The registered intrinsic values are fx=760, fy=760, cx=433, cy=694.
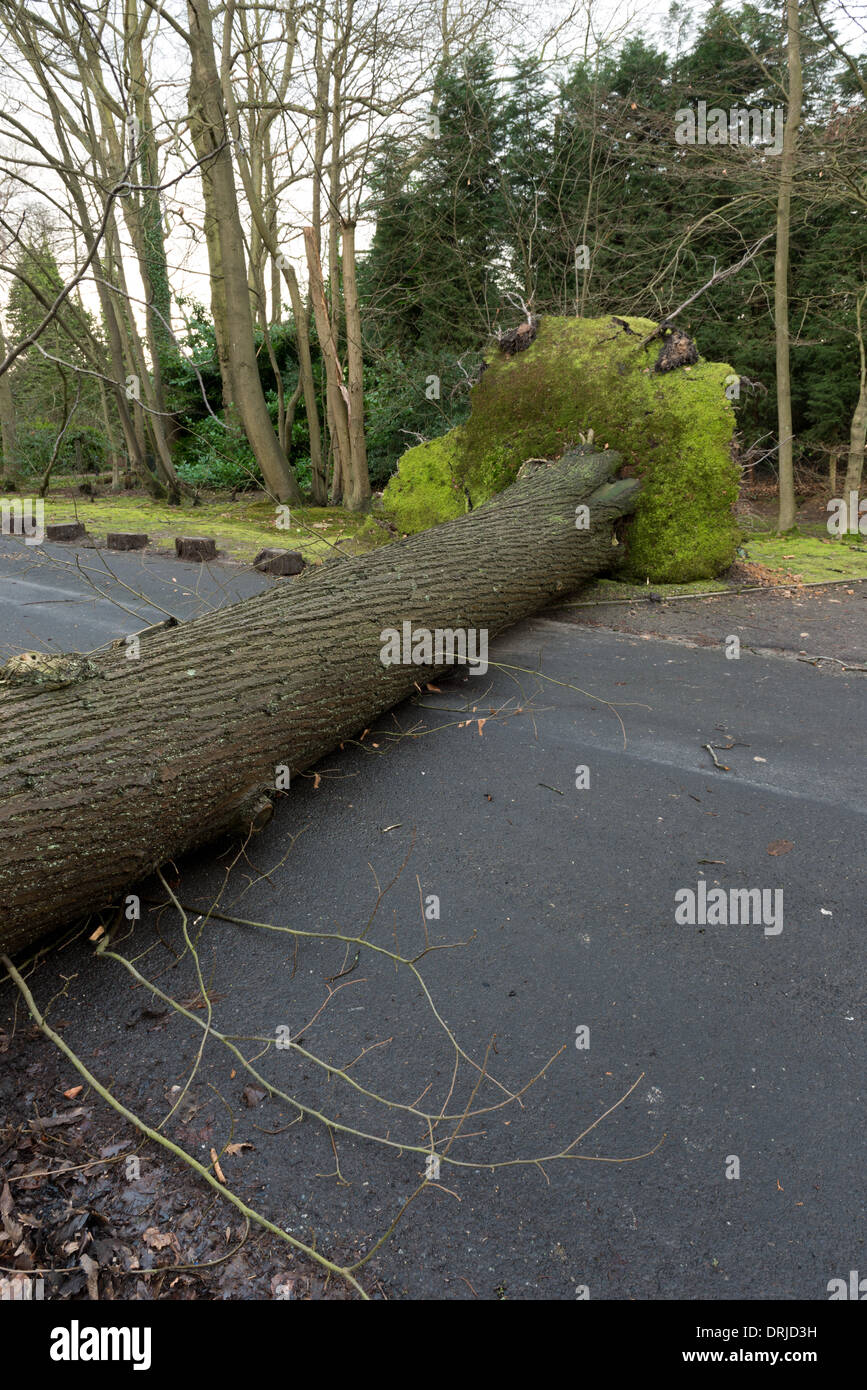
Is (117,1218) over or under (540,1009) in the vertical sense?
under

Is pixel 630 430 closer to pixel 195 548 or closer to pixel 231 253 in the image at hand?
pixel 195 548

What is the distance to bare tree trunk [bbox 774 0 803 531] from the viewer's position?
8.56 metres

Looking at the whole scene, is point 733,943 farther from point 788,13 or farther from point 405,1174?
point 788,13

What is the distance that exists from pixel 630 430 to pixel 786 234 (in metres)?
4.05

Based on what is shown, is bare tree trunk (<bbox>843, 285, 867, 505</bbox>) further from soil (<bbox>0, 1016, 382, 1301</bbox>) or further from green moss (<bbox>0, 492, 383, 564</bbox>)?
soil (<bbox>0, 1016, 382, 1301</bbox>)

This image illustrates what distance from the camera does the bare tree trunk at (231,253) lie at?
10414 millimetres

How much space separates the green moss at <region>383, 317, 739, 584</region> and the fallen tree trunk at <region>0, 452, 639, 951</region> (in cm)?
256

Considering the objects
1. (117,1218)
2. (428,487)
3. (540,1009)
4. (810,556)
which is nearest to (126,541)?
(428,487)

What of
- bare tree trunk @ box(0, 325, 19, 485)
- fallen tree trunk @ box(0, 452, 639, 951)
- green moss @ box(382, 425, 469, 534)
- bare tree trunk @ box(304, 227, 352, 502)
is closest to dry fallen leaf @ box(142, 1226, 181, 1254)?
fallen tree trunk @ box(0, 452, 639, 951)

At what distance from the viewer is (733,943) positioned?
2670mm

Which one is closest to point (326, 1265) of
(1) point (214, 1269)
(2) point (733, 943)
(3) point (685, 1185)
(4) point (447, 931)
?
(1) point (214, 1269)

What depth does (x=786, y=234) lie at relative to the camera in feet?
29.4

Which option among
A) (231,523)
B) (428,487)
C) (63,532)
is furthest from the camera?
(231,523)
